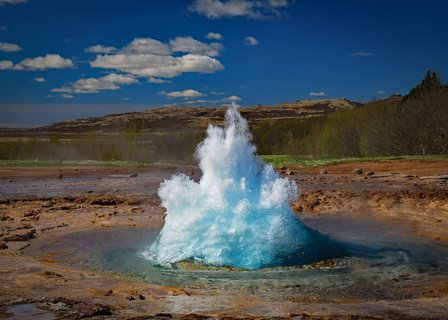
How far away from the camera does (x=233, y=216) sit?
8.95 metres

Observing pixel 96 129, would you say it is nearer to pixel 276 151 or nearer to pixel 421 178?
pixel 276 151

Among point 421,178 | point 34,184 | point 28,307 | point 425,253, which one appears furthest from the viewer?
point 34,184

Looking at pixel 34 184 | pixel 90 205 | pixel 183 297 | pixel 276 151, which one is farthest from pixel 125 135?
pixel 183 297

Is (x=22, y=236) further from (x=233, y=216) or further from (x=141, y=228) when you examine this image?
(x=233, y=216)

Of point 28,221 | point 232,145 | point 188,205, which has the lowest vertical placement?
point 28,221

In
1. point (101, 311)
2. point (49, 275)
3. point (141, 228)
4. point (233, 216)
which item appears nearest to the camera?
point (101, 311)

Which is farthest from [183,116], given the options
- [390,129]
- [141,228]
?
[141,228]

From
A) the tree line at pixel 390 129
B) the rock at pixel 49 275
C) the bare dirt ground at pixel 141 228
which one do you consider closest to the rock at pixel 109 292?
the bare dirt ground at pixel 141 228

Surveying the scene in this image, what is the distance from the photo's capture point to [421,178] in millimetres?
17688

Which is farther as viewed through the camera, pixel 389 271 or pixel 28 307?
pixel 389 271

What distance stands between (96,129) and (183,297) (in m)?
129

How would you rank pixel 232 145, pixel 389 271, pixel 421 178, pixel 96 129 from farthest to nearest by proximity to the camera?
pixel 96 129 → pixel 421 178 → pixel 232 145 → pixel 389 271

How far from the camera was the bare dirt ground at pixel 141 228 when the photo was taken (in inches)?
196

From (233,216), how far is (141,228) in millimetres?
3728
